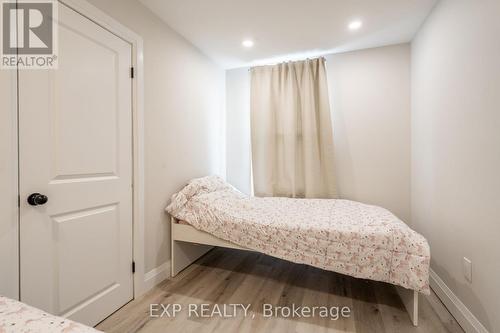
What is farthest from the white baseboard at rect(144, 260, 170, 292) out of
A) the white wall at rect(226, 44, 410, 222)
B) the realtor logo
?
the white wall at rect(226, 44, 410, 222)

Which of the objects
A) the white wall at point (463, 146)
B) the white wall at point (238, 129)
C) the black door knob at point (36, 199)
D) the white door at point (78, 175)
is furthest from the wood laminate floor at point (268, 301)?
the white wall at point (238, 129)

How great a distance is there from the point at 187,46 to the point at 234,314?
2.69 metres

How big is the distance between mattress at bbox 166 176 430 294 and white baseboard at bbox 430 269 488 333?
332mm

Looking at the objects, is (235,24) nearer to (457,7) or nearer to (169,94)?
Answer: (169,94)

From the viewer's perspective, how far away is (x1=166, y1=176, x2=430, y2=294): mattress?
1.56m

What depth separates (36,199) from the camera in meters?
1.28

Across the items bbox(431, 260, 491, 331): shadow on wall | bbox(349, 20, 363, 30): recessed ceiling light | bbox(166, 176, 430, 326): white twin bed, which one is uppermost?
bbox(349, 20, 363, 30): recessed ceiling light

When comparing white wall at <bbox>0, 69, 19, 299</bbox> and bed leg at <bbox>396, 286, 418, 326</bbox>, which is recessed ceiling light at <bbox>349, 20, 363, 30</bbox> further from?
white wall at <bbox>0, 69, 19, 299</bbox>

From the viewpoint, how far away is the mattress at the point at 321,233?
1558mm

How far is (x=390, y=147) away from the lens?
2.78 meters

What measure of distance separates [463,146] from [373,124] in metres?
1.28

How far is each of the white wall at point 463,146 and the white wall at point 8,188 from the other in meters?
2.62

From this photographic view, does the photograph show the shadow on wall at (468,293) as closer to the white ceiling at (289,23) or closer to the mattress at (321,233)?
the mattress at (321,233)

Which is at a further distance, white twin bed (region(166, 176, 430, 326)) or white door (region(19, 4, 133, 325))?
white twin bed (region(166, 176, 430, 326))
